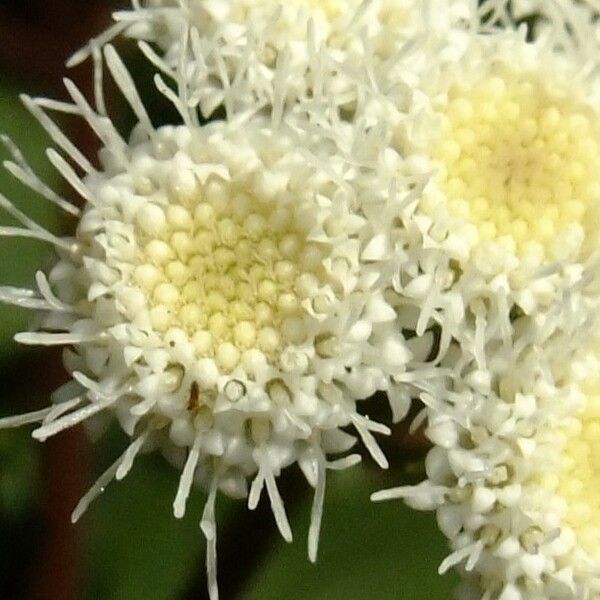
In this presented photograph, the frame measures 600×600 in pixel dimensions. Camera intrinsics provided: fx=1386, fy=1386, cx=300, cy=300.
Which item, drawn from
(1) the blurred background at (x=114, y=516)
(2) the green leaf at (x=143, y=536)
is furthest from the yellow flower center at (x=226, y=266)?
(2) the green leaf at (x=143, y=536)

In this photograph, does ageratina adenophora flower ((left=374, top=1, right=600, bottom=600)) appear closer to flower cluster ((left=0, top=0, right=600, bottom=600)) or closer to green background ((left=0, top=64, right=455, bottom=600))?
flower cluster ((left=0, top=0, right=600, bottom=600))

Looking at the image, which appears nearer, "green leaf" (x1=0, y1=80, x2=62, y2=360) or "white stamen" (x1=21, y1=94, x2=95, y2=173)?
"white stamen" (x1=21, y1=94, x2=95, y2=173)

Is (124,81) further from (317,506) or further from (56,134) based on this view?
(317,506)

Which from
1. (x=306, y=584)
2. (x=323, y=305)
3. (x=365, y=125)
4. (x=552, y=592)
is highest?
(x=365, y=125)

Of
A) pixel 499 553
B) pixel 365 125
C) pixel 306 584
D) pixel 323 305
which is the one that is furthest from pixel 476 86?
pixel 306 584

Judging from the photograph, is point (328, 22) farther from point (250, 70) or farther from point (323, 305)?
point (323, 305)

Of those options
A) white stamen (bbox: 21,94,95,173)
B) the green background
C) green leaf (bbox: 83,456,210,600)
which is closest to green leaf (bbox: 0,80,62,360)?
the green background
